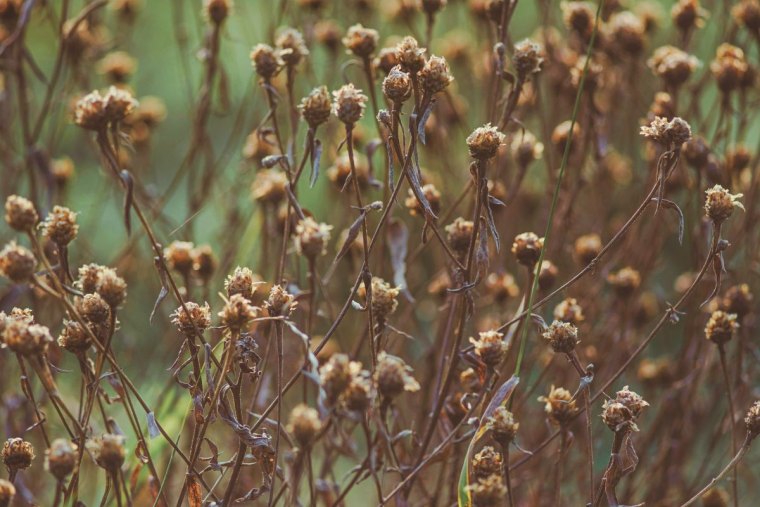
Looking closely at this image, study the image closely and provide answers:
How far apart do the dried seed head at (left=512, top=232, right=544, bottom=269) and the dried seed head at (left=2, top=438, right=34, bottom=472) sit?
0.37m

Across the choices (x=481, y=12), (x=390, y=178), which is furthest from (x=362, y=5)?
(x=390, y=178)

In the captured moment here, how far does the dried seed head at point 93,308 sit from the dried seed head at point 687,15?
68 cm

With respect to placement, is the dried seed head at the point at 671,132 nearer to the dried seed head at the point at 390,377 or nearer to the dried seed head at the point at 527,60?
the dried seed head at the point at 527,60

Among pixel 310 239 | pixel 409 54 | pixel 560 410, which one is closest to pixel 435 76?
pixel 409 54

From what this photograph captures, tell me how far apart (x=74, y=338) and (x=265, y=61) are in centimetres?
25

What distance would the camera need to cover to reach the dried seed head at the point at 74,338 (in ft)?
1.93

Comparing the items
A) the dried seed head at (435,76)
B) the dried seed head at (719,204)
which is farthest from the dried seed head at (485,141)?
the dried seed head at (719,204)

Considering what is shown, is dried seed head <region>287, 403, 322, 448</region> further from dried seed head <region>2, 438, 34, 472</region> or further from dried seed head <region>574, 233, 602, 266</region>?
dried seed head <region>574, 233, 602, 266</region>

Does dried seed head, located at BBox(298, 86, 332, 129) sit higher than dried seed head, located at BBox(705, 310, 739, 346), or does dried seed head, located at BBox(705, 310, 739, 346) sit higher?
dried seed head, located at BBox(298, 86, 332, 129)

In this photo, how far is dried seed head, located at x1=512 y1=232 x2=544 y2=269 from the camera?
0.70m

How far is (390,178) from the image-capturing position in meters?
0.62

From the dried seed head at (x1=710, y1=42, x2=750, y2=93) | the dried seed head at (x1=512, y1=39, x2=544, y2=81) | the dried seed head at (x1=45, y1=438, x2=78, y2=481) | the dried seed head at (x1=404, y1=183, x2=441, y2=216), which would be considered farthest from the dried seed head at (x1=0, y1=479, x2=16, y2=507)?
the dried seed head at (x1=710, y1=42, x2=750, y2=93)

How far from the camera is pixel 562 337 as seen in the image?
0.63m

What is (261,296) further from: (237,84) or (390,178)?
(237,84)
